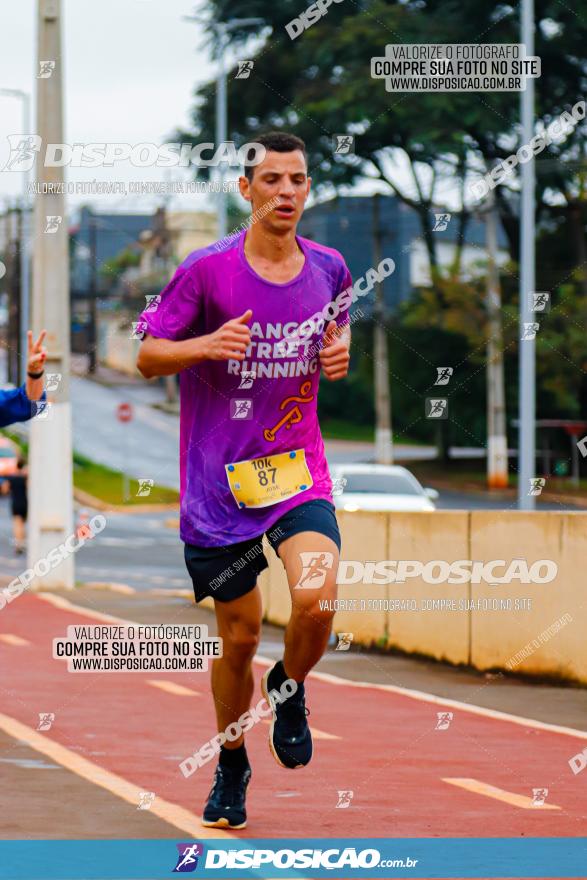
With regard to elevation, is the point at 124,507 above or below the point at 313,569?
below

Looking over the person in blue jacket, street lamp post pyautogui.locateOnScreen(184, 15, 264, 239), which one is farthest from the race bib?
street lamp post pyautogui.locateOnScreen(184, 15, 264, 239)

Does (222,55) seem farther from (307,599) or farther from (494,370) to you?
(307,599)

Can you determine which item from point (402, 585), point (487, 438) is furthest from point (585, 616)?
point (487, 438)

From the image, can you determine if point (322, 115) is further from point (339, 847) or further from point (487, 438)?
point (339, 847)

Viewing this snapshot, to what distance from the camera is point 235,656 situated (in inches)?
255

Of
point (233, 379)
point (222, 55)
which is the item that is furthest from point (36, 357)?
point (222, 55)

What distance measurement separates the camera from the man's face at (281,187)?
6336 millimetres

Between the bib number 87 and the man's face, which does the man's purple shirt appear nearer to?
the bib number 87

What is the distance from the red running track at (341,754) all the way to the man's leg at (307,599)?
57cm

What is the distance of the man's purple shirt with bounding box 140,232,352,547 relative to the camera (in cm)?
625

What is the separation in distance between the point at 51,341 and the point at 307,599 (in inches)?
560

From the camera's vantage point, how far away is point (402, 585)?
1305 cm

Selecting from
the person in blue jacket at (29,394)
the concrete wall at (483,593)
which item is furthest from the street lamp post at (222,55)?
the person in blue jacket at (29,394)

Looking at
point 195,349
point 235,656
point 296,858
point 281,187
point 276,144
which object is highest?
point 276,144
